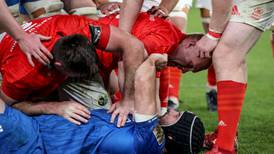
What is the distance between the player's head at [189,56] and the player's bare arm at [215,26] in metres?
0.11

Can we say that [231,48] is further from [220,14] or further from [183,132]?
[183,132]

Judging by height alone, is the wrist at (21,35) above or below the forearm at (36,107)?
above

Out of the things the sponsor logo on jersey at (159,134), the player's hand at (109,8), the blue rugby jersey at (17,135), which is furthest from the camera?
the player's hand at (109,8)

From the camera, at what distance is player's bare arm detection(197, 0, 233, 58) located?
387 cm

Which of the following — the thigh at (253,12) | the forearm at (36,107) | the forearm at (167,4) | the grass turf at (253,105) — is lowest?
the grass turf at (253,105)

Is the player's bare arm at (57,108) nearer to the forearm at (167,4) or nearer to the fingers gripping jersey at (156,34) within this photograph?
the fingers gripping jersey at (156,34)

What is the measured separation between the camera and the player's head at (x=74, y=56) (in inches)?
142

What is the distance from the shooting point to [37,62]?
3.72 m

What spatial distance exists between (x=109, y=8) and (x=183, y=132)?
1.38 meters

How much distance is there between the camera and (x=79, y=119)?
143 inches

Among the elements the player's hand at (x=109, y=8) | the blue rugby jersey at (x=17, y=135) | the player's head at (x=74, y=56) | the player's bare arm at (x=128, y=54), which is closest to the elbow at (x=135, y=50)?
the player's bare arm at (x=128, y=54)

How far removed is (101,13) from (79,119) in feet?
5.04

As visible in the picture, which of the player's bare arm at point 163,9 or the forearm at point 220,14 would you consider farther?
the player's bare arm at point 163,9

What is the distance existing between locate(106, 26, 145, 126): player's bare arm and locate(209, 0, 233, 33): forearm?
0.47 meters
